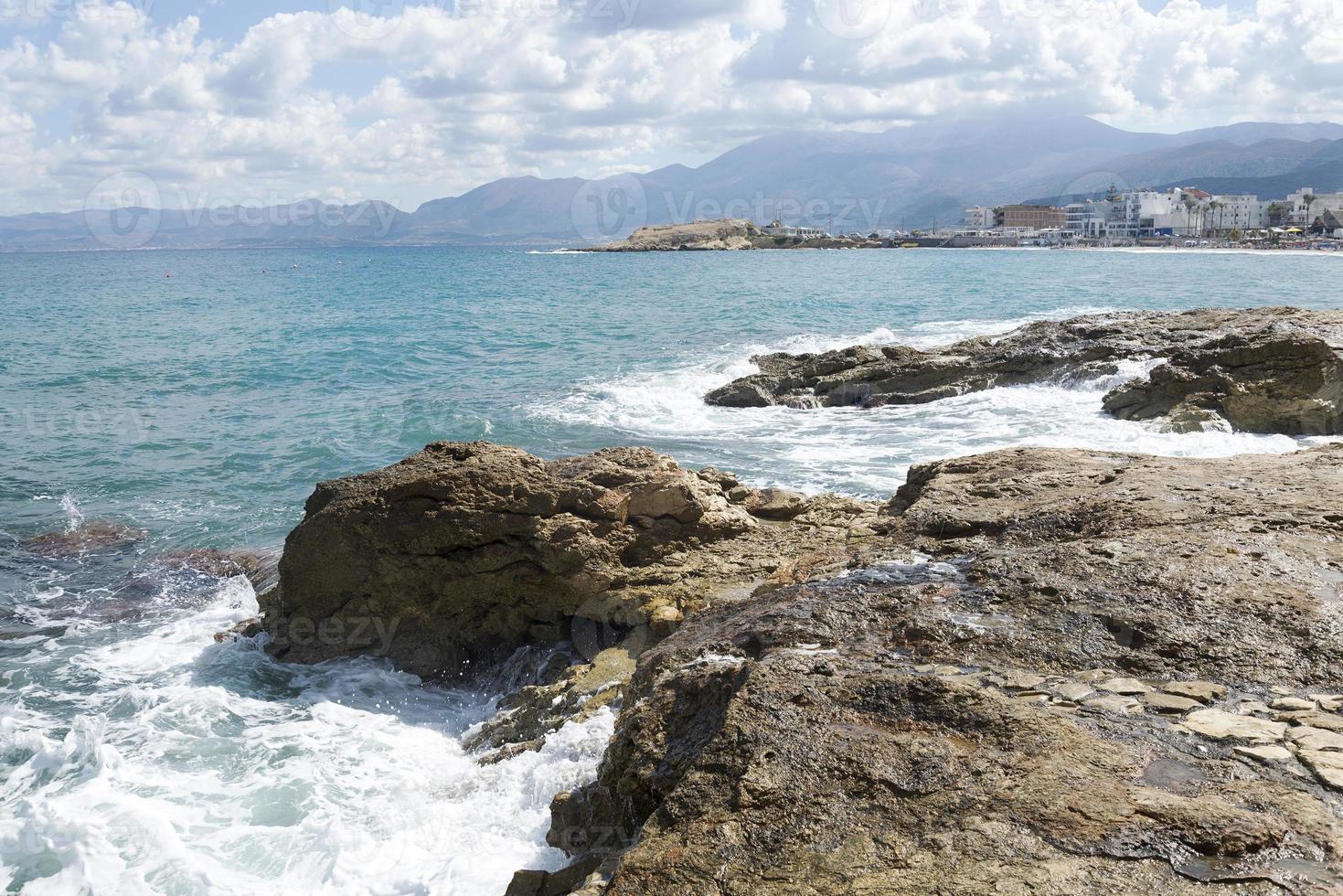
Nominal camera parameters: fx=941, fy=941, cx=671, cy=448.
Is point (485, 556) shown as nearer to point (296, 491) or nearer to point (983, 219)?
point (296, 491)

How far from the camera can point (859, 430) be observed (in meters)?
17.6

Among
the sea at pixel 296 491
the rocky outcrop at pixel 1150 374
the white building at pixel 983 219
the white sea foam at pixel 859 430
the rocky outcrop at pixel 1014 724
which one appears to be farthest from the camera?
the white building at pixel 983 219

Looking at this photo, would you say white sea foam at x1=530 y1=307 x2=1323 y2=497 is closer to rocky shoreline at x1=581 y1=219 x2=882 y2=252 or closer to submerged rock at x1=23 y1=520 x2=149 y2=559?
submerged rock at x1=23 y1=520 x2=149 y2=559

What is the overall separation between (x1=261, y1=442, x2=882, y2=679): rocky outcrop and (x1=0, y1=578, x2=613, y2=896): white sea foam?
0.46 metres

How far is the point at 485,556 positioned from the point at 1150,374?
516 inches

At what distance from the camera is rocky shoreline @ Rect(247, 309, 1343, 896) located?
3281 mm

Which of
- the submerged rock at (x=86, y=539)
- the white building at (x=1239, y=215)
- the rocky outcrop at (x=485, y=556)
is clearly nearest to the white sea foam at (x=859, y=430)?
the rocky outcrop at (x=485, y=556)

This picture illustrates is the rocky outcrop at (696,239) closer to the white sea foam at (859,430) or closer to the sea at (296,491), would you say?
the sea at (296,491)

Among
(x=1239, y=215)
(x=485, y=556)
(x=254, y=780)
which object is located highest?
(x=1239, y=215)

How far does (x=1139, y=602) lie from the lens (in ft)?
16.1

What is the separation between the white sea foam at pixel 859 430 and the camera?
544 inches

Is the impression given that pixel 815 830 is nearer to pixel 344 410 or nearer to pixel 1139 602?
pixel 1139 602

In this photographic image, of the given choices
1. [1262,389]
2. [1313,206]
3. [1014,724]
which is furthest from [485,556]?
[1313,206]

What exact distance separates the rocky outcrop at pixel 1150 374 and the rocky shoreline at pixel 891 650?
7.64m
